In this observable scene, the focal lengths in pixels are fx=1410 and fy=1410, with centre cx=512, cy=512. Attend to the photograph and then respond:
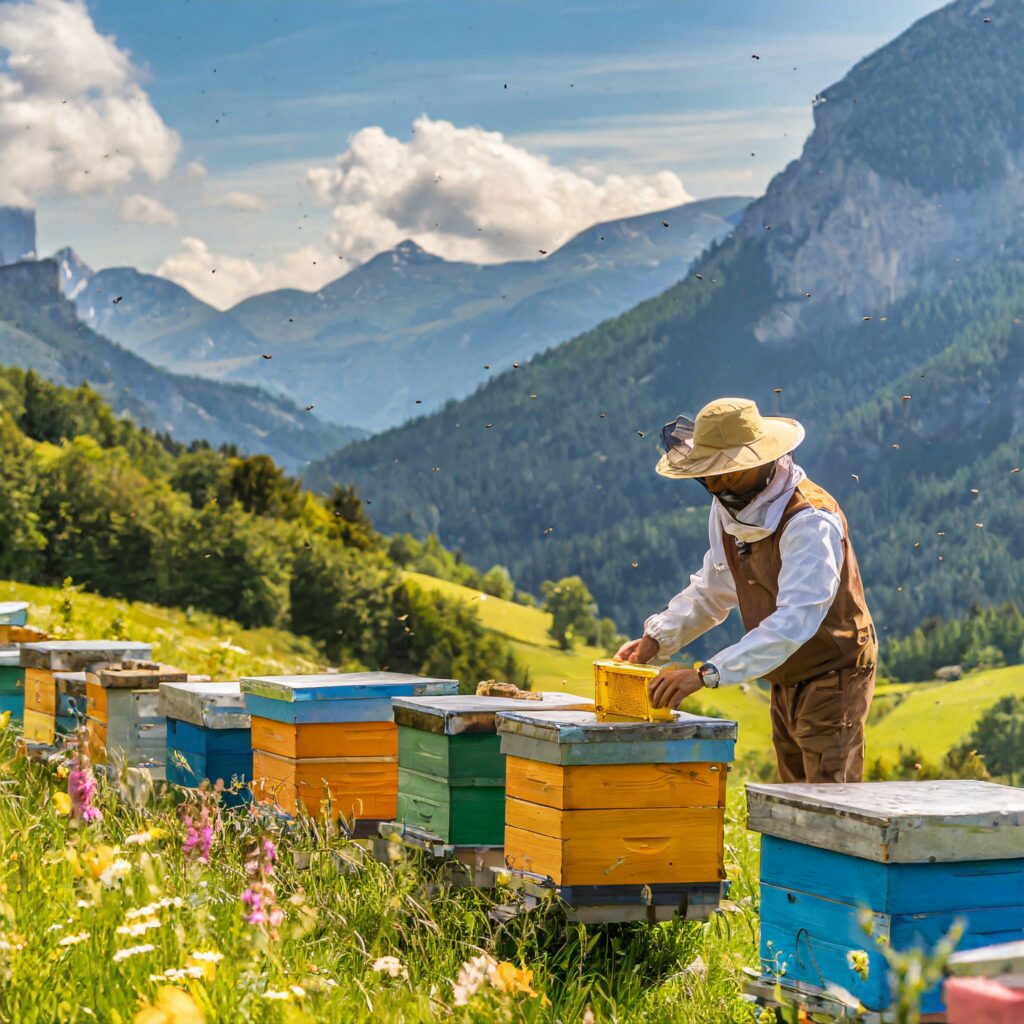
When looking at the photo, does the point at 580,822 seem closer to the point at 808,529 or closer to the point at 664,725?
the point at 664,725

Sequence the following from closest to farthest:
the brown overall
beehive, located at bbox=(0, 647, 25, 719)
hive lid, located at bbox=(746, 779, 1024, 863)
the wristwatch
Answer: hive lid, located at bbox=(746, 779, 1024, 863), the wristwatch, the brown overall, beehive, located at bbox=(0, 647, 25, 719)

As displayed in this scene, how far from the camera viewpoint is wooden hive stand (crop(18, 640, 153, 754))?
844cm

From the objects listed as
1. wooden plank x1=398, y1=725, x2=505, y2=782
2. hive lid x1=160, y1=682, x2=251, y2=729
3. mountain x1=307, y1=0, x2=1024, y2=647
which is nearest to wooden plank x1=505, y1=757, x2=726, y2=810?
wooden plank x1=398, y1=725, x2=505, y2=782

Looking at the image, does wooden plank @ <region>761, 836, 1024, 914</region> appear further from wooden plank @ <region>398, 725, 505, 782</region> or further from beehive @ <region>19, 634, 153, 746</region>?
beehive @ <region>19, 634, 153, 746</region>

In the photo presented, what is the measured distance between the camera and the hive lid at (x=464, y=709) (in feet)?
18.1

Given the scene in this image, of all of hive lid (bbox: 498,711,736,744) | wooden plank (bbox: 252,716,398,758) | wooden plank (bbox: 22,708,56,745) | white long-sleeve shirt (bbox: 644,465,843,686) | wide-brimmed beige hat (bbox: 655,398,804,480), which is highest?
wide-brimmed beige hat (bbox: 655,398,804,480)

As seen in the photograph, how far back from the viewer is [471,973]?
340 cm

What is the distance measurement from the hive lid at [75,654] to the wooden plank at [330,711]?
2440 millimetres

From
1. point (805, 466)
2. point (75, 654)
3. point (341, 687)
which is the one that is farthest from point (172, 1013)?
point (805, 466)

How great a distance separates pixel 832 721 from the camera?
5.55 metres

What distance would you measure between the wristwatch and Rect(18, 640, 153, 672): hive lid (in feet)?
14.8

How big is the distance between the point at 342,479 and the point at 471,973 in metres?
175

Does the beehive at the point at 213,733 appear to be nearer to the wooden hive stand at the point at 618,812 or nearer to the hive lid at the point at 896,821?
the wooden hive stand at the point at 618,812

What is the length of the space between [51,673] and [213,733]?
2033 mm
